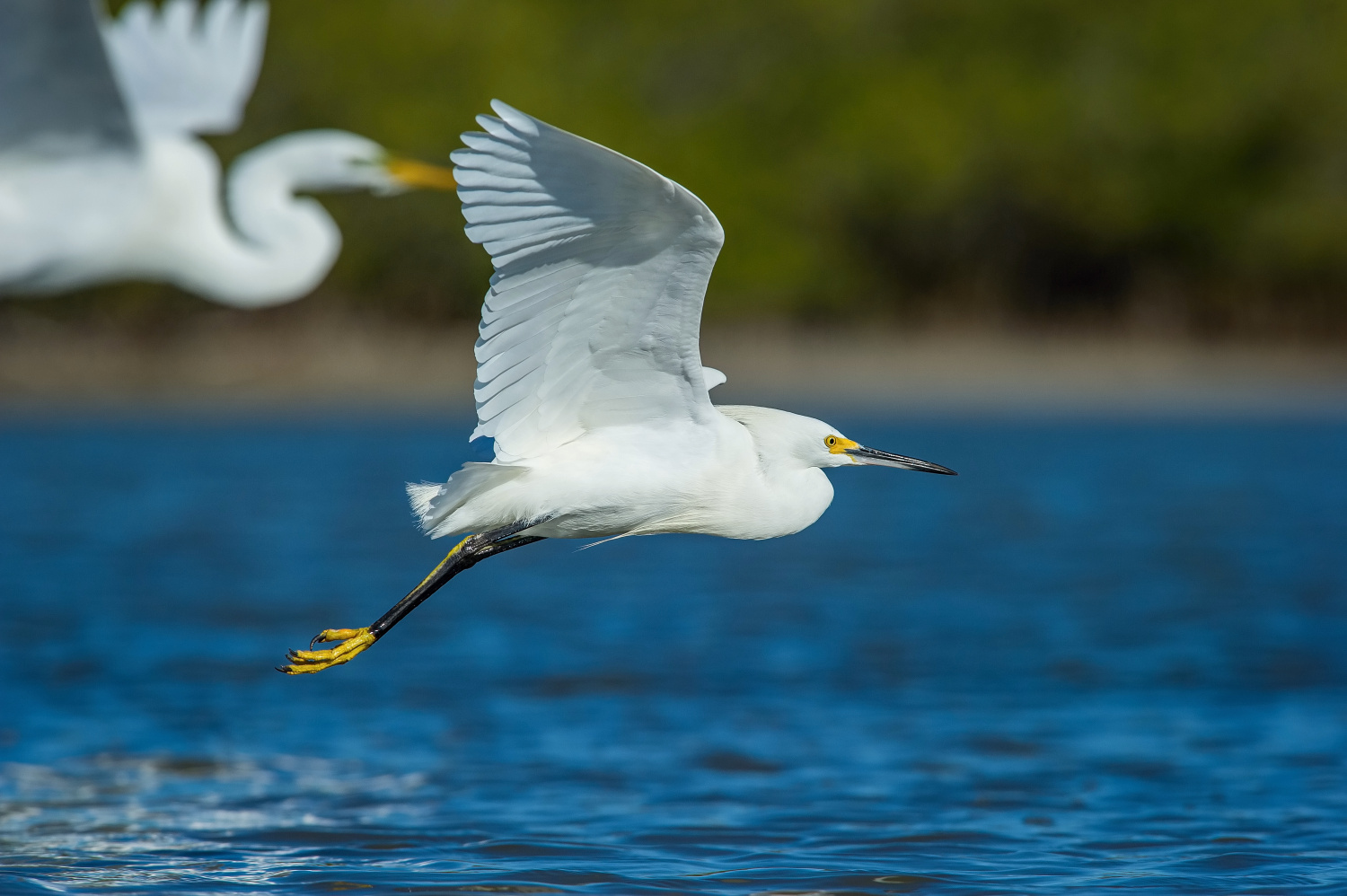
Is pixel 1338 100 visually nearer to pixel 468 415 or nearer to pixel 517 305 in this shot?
pixel 468 415

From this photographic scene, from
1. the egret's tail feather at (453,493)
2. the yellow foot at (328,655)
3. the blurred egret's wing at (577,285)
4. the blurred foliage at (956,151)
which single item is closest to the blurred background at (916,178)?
the blurred foliage at (956,151)

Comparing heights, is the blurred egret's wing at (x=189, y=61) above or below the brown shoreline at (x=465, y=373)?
below

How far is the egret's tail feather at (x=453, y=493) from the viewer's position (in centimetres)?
639

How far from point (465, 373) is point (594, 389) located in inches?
1281

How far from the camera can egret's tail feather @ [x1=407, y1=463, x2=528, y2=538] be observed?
6.39m

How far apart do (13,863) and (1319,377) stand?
36.9m

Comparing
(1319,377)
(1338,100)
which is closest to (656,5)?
(1338,100)

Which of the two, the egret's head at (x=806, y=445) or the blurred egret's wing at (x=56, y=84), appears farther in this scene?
the egret's head at (x=806, y=445)

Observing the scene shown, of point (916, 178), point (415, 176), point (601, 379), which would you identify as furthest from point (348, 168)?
point (916, 178)

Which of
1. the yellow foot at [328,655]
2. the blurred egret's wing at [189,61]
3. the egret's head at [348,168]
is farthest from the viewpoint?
the blurred egret's wing at [189,61]

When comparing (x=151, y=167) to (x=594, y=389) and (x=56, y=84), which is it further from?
(x=594, y=389)

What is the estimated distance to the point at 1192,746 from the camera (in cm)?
979

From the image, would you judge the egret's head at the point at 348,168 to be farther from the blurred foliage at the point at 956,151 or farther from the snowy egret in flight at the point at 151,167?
the blurred foliage at the point at 956,151

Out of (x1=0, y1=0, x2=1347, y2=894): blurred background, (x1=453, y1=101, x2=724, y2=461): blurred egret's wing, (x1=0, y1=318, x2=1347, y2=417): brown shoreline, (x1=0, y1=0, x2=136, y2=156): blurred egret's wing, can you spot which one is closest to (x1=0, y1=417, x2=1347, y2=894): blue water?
(x1=0, y1=0, x2=1347, y2=894): blurred background
